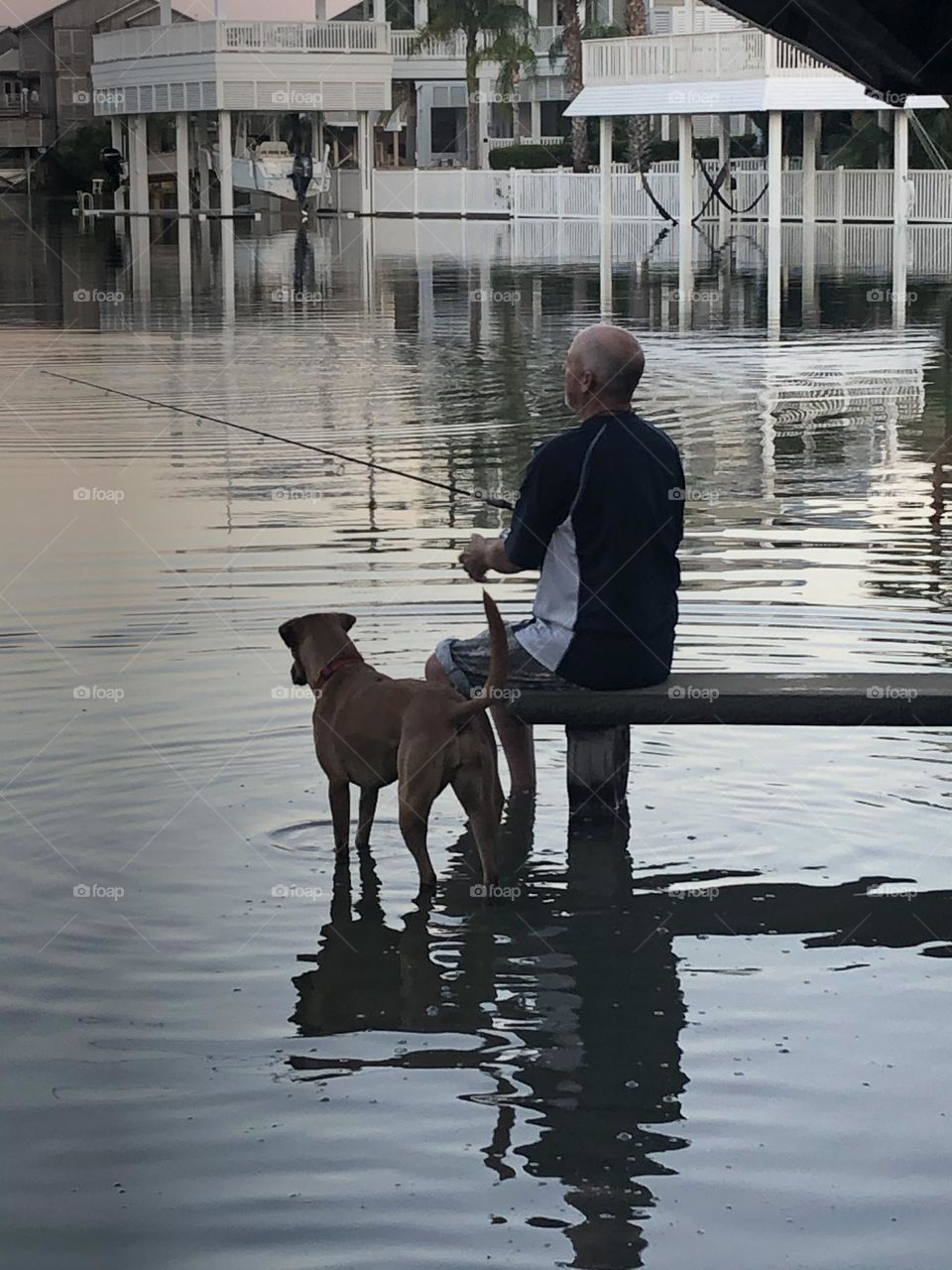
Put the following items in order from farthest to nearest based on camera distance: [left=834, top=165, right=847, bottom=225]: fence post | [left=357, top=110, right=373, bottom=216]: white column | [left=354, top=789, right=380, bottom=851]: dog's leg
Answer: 1. [left=357, top=110, right=373, bottom=216]: white column
2. [left=834, top=165, right=847, bottom=225]: fence post
3. [left=354, top=789, right=380, bottom=851]: dog's leg

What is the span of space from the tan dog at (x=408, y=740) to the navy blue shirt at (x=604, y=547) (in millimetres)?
473

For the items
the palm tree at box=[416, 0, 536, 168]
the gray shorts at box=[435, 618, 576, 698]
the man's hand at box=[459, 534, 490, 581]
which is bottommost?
the gray shorts at box=[435, 618, 576, 698]

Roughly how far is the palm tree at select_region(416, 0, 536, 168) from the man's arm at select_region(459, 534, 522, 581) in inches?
2320

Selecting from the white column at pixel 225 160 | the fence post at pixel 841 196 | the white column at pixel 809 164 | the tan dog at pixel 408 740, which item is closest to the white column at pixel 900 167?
the white column at pixel 809 164

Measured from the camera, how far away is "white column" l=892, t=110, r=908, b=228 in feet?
133

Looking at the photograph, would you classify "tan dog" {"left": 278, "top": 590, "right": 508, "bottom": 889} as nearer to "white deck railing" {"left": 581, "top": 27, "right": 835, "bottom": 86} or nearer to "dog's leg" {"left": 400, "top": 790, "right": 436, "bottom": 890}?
"dog's leg" {"left": 400, "top": 790, "right": 436, "bottom": 890}

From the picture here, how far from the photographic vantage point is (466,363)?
68.1 ft

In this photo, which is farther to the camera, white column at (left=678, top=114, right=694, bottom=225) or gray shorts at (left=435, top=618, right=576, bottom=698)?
white column at (left=678, top=114, right=694, bottom=225)

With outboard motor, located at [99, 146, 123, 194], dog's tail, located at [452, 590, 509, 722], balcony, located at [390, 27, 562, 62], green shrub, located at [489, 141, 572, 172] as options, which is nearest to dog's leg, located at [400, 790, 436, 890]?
dog's tail, located at [452, 590, 509, 722]

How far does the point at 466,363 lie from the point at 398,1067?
16188 millimetres

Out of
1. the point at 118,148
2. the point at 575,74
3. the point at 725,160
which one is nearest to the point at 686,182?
the point at 725,160

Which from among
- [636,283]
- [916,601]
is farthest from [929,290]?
[916,601]

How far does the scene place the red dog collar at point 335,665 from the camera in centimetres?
625

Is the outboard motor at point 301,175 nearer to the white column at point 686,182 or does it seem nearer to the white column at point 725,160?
the white column at point 725,160
